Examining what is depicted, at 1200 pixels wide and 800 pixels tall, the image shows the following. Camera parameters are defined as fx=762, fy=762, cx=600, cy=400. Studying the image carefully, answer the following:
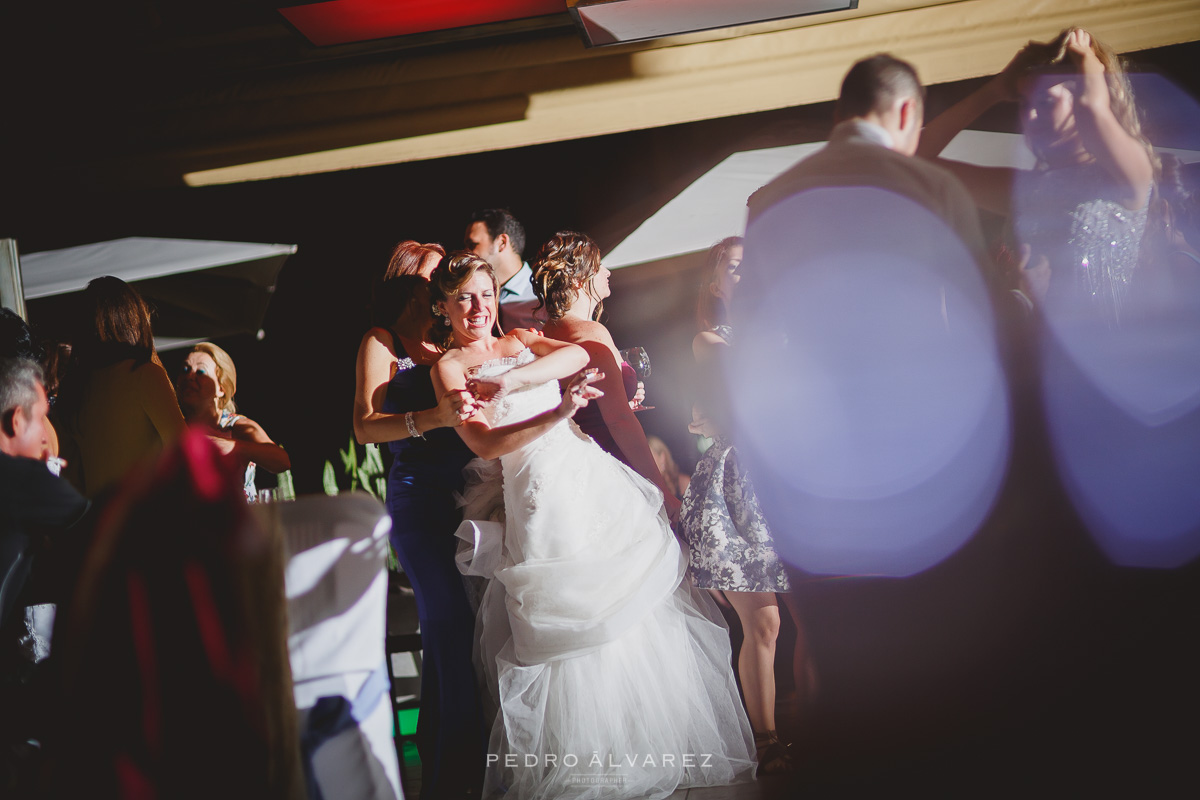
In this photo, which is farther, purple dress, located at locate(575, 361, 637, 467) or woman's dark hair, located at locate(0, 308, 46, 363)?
purple dress, located at locate(575, 361, 637, 467)

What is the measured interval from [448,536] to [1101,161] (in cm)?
198

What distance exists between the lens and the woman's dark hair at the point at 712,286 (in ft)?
8.78

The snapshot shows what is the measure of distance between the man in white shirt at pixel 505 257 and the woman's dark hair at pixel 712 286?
0.73m

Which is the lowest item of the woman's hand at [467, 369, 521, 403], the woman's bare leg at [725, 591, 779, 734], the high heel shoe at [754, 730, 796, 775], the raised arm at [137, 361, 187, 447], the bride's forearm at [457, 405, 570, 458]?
the high heel shoe at [754, 730, 796, 775]

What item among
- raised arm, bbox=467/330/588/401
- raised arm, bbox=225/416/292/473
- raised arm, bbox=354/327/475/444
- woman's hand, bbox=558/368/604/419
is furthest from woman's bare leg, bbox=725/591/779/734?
raised arm, bbox=225/416/292/473

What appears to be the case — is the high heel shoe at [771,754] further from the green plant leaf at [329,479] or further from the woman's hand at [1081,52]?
the green plant leaf at [329,479]

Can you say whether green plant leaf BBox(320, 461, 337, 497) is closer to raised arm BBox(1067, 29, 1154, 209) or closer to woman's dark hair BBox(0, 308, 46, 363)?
woman's dark hair BBox(0, 308, 46, 363)

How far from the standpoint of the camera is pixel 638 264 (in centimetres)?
329

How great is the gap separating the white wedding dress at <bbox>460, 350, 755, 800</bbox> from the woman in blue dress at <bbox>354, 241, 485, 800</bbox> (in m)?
0.09

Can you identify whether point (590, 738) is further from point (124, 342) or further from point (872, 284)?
point (124, 342)

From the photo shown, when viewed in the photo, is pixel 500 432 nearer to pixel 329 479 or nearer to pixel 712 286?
pixel 712 286

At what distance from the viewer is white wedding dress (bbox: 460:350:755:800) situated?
205 centimetres

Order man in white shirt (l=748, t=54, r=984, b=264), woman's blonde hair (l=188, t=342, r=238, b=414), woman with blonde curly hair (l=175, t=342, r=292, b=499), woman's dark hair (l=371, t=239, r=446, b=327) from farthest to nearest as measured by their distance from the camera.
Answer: woman's blonde hair (l=188, t=342, r=238, b=414) → woman with blonde curly hair (l=175, t=342, r=292, b=499) → woman's dark hair (l=371, t=239, r=446, b=327) → man in white shirt (l=748, t=54, r=984, b=264)

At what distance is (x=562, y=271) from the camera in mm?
2590
